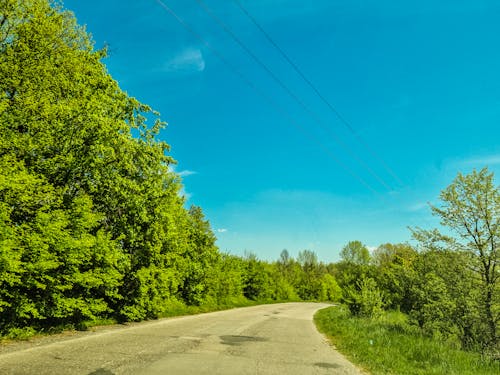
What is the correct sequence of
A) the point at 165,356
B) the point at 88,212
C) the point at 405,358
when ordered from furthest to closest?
the point at 88,212
the point at 405,358
the point at 165,356

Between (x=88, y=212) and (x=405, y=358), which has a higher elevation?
(x=88, y=212)

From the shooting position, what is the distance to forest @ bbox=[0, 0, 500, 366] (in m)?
11.5

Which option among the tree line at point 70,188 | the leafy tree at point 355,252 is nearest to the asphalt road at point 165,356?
the tree line at point 70,188

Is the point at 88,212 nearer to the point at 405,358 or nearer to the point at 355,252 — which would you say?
the point at 405,358

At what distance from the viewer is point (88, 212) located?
46.2ft

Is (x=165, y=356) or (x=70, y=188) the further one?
(x=70, y=188)

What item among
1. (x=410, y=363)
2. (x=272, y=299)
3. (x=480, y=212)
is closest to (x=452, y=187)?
(x=480, y=212)

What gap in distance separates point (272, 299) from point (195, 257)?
1200 inches

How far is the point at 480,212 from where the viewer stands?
51.0 feet

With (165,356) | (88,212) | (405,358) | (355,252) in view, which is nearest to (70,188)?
(88,212)

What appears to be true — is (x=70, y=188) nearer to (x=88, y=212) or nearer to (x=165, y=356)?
(x=88, y=212)

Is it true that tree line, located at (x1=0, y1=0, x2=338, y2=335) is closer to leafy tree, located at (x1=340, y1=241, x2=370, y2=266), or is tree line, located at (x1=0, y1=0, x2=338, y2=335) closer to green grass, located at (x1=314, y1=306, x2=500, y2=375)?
green grass, located at (x1=314, y1=306, x2=500, y2=375)

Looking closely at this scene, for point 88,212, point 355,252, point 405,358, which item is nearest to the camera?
point 405,358

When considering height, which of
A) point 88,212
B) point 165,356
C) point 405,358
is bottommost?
point 405,358
